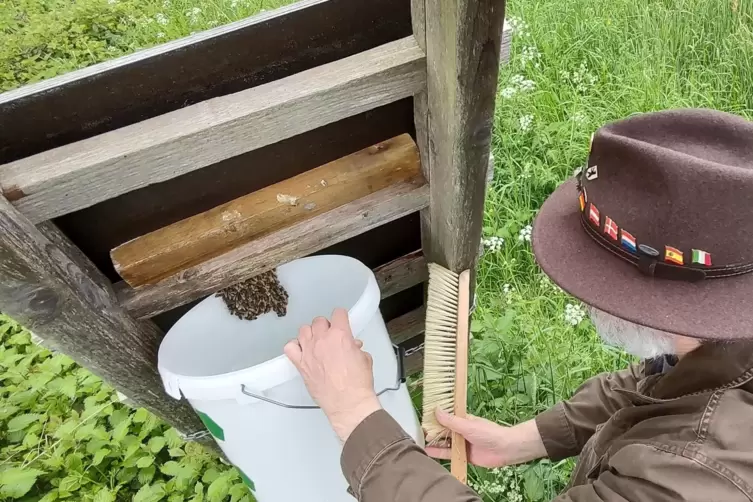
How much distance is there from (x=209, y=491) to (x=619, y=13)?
3.26m

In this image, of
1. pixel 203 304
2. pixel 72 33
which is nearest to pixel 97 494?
pixel 203 304

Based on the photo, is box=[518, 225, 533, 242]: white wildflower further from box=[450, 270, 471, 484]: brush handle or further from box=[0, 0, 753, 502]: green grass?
box=[450, 270, 471, 484]: brush handle

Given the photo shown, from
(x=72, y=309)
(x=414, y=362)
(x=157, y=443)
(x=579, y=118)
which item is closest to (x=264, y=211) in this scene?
(x=72, y=309)

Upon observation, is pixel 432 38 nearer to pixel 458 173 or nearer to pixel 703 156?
pixel 458 173

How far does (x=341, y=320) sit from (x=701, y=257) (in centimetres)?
74

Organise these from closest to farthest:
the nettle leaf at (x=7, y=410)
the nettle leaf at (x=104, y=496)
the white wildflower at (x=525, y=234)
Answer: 1. the nettle leaf at (x=104, y=496)
2. the nettle leaf at (x=7, y=410)
3. the white wildflower at (x=525, y=234)

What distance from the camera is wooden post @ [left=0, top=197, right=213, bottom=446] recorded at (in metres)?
1.16

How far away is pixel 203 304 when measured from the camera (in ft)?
5.05

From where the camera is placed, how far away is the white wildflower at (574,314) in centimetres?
246

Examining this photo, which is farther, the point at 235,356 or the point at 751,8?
the point at 751,8

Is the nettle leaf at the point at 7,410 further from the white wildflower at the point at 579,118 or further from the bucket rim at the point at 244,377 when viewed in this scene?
the white wildflower at the point at 579,118

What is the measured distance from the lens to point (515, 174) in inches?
118

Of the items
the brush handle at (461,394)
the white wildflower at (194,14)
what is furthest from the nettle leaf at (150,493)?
the white wildflower at (194,14)

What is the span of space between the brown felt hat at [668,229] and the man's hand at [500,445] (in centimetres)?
72
